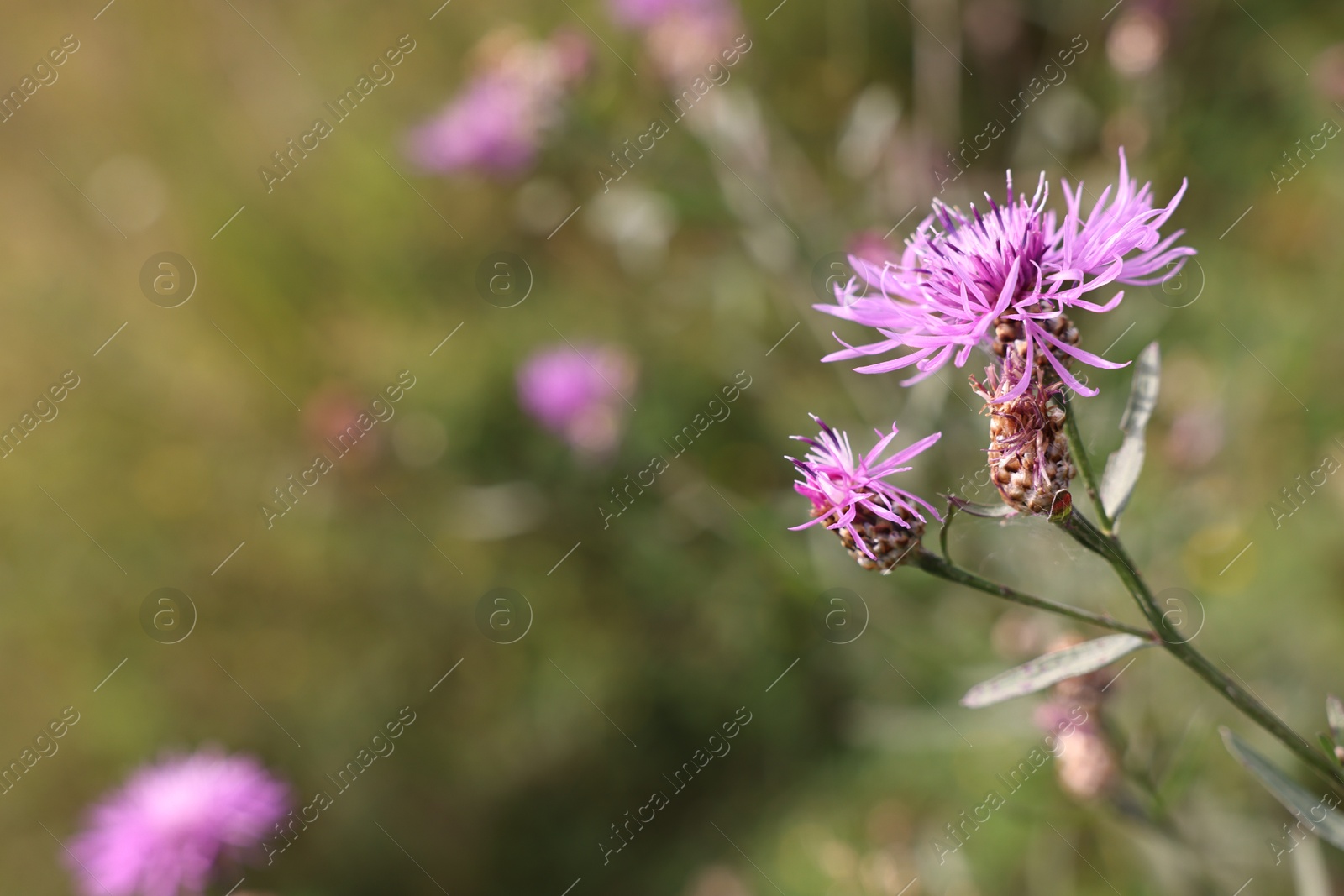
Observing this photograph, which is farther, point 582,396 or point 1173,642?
point 582,396

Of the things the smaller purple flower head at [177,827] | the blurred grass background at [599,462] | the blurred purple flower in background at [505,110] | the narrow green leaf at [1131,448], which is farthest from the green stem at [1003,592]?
the smaller purple flower head at [177,827]

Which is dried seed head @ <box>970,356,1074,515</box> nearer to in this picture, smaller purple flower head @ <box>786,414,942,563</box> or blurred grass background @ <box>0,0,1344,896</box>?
smaller purple flower head @ <box>786,414,942,563</box>

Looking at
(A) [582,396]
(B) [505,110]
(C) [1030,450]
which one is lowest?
(C) [1030,450]

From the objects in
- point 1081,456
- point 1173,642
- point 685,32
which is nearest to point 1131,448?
point 1081,456

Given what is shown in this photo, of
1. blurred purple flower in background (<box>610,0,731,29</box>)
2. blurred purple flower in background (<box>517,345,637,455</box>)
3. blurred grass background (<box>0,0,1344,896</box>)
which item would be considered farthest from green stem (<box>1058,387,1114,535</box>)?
blurred purple flower in background (<box>610,0,731,29</box>)

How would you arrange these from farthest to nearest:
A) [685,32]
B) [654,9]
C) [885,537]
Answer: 1. [654,9]
2. [685,32]
3. [885,537]

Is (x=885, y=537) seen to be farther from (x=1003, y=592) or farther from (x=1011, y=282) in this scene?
(x=1011, y=282)

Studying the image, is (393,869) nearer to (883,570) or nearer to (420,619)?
(420,619)
